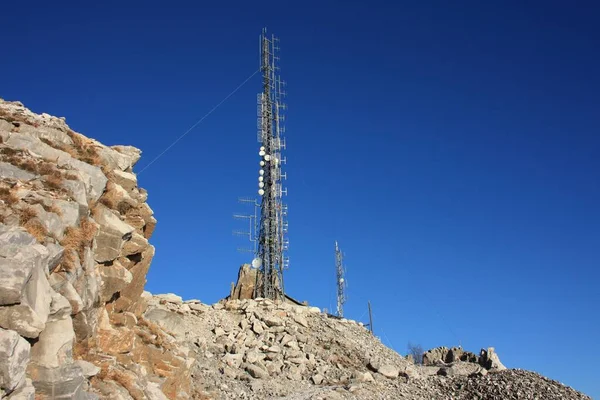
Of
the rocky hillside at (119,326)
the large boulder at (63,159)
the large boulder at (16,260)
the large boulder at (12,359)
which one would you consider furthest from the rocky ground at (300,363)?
the large boulder at (12,359)

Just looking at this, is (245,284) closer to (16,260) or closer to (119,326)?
(119,326)

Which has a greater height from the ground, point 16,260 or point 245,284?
point 245,284

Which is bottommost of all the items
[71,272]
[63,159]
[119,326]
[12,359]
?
[12,359]

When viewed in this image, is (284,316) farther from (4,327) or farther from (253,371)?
(4,327)

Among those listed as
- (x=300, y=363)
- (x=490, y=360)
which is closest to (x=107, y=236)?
(x=300, y=363)

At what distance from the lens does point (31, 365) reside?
1047cm

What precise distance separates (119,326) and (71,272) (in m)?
4.88

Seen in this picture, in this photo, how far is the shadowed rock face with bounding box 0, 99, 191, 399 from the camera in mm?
10312

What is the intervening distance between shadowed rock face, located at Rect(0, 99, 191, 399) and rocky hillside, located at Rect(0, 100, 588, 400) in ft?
0.13

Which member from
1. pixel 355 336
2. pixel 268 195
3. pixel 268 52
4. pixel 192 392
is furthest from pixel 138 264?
pixel 268 52

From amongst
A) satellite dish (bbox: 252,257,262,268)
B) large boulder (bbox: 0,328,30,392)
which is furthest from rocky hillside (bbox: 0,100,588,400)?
satellite dish (bbox: 252,257,262,268)

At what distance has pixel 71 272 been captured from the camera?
42.6 feet

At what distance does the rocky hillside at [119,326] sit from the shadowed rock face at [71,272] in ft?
0.13

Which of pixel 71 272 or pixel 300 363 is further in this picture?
pixel 300 363
